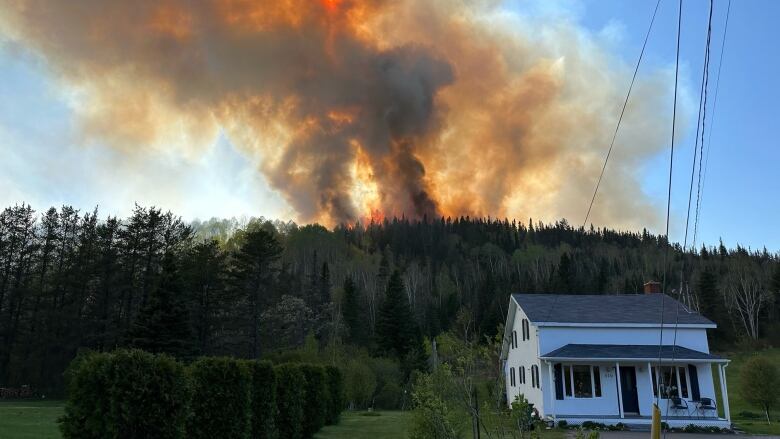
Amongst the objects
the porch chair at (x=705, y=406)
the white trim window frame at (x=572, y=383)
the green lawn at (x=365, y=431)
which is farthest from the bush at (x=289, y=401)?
the porch chair at (x=705, y=406)

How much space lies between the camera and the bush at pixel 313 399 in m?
18.2

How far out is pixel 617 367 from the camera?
2527cm

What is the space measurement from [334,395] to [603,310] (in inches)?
655

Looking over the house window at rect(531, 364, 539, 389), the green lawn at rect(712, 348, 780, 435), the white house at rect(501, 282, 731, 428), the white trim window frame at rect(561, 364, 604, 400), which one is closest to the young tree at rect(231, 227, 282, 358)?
the white house at rect(501, 282, 731, 428)

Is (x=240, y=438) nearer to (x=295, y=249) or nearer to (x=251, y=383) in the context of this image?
(x=251, y=383)

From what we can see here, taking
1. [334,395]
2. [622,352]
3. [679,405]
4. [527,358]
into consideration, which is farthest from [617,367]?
[334,395]

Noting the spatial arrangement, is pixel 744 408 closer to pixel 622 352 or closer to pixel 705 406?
pixel 705 406

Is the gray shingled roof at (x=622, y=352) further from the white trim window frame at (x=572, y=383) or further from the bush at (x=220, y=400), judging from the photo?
the bush at (x=220, y=400)

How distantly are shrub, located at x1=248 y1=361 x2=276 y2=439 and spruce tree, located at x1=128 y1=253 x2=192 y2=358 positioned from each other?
24.5 metres

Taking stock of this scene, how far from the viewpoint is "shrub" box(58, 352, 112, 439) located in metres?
8.79

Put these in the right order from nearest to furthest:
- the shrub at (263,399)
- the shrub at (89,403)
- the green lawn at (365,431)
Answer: the shrub at (89,403) → the shrub at (263,399) → the green lawn at (365,431)

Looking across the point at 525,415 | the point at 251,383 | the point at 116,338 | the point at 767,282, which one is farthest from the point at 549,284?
the point at 525,415

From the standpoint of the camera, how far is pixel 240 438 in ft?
39.9

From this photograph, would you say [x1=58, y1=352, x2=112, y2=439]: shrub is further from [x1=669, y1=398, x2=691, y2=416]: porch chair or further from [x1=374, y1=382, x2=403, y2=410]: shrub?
[x1=374, y1=382, x2=403, y2=410]: shrub
